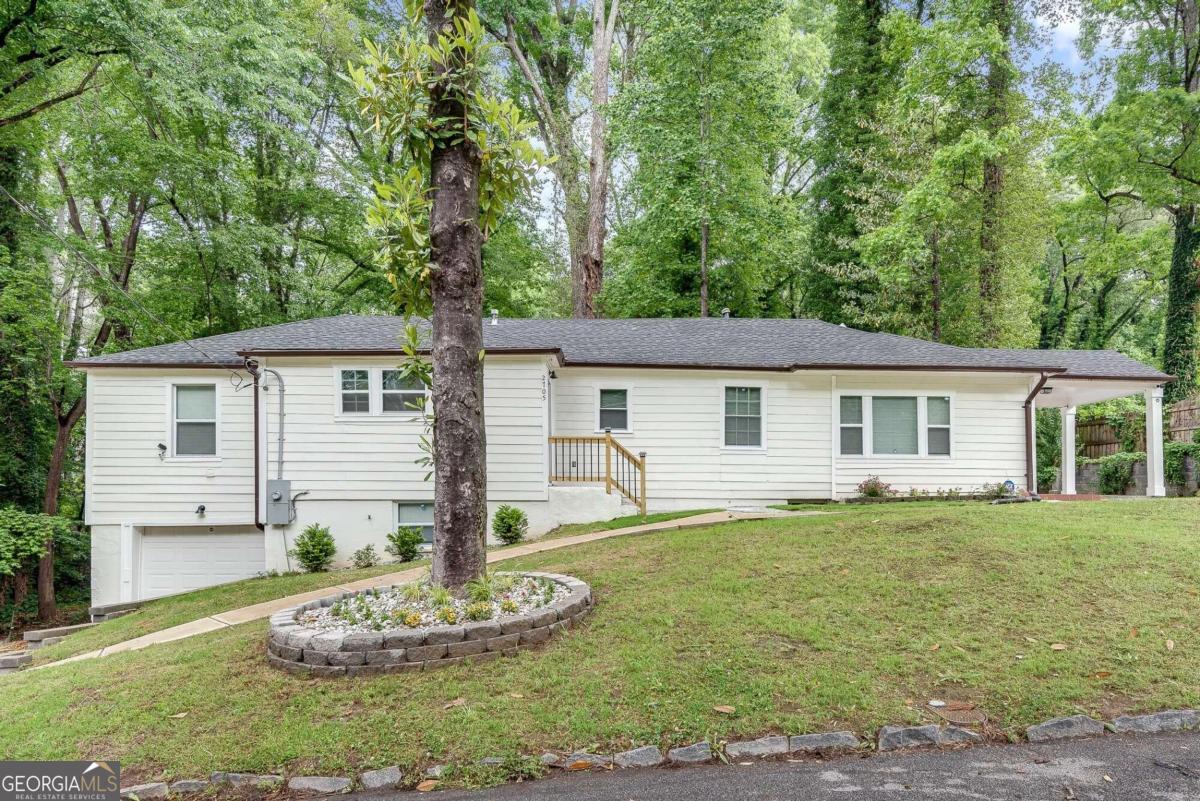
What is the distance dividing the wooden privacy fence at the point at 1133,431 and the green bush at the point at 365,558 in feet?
60.7

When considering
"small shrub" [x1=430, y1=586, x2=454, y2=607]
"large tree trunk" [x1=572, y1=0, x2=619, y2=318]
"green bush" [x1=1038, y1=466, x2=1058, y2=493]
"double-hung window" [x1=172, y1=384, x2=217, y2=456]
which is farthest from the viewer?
"large tree trunk" [x1=572, y1=0, x2=619, y2=318]

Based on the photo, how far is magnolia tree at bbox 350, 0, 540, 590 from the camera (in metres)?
4.80

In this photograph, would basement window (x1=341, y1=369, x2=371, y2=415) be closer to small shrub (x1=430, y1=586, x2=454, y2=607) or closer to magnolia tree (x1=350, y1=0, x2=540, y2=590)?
magnolia tree (x1=350, y1=0, x2=540, y2=590)

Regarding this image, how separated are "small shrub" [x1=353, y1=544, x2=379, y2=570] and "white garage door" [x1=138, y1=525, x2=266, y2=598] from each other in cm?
222

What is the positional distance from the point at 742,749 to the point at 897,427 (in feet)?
31.7

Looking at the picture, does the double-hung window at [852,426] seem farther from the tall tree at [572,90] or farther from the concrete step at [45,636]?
the concrete step at [45,636]

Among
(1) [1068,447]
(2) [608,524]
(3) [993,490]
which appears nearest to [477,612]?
(2) [608,524]

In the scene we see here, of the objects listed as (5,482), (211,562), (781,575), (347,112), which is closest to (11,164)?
(5,482)

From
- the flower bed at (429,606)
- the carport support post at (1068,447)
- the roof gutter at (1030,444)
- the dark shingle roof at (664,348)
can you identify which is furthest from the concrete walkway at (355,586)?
the carport support post at (1068,447)

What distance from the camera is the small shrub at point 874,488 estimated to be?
36.3ft

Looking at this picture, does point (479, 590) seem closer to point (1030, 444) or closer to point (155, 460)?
point (155, 460)

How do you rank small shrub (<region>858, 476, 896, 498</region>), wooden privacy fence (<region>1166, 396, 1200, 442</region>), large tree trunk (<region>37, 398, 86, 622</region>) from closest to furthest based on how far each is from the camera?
small shrub (<region>858, 476, 896, 498</region>), large tree trunk (<region>37, 398, 86, 622</region>), wooden privacy fence (<region>1166, 396, 1200, 442</region>)

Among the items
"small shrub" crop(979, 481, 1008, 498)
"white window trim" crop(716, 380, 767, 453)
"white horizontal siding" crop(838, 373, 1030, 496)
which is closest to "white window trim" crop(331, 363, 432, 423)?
"white window trim" crop(716, 380, 767, 453)

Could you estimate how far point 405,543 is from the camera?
947 cm
